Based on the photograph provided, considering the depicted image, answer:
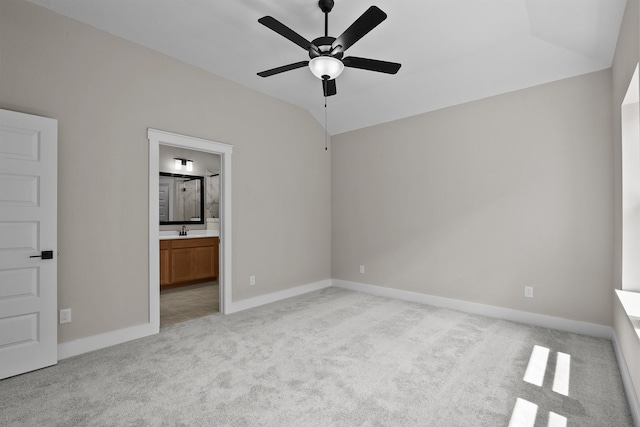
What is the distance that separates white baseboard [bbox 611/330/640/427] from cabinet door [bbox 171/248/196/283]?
5.29m

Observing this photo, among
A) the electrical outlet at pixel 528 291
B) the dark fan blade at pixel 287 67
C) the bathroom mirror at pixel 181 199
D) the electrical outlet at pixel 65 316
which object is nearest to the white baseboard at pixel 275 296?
the electrical outlet at pixel 65 316

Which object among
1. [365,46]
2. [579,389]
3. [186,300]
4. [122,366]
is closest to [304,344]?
[122,366]

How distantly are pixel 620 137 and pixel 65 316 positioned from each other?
4.87 meters

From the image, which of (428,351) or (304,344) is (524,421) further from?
(304,344)

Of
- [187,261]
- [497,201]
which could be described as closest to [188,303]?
[187,261]

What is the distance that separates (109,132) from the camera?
2941mm

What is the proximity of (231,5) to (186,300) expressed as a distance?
12.2 ft

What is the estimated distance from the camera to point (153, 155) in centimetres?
324

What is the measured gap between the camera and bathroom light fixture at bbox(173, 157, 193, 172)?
5805 millimetres

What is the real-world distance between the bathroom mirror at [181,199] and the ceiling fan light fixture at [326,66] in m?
4.29

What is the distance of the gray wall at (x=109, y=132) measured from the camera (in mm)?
2572

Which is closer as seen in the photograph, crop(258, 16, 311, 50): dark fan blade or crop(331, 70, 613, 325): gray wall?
crop(258, 16, 311, 50): dark fan blade

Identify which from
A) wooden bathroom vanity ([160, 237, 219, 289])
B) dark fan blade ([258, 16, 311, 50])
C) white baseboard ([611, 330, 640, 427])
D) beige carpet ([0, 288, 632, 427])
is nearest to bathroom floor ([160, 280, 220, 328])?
wooden bathroom vanity ([160, 237, 219, 289])

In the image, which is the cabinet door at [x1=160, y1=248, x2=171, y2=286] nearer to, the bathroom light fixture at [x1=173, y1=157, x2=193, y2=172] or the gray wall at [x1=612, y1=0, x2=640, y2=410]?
the bathroom light fixture at [x1=173, y1=157, x2=193, y2=172]
